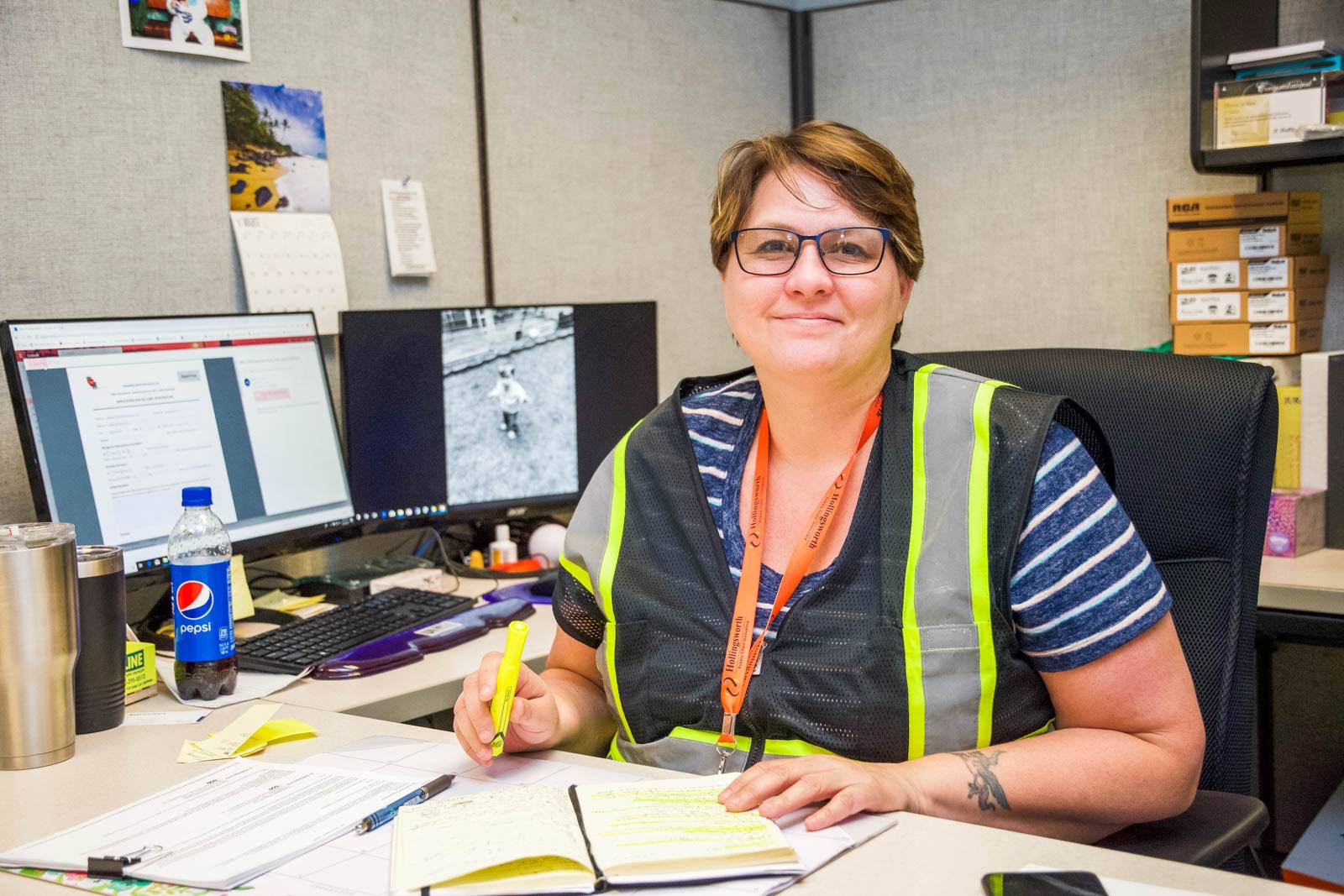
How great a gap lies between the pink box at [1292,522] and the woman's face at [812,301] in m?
1.12

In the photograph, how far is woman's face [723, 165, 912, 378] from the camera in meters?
1.25

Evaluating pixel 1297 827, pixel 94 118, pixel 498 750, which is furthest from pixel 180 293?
pixel 1297 827

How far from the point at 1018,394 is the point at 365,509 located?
44.1 inches

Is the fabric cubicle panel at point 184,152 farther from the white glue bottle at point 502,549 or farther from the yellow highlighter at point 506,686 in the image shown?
the yellow highlighter at point 506,686

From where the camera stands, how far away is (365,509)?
197cm

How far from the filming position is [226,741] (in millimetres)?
1220

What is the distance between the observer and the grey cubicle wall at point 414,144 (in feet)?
5.65

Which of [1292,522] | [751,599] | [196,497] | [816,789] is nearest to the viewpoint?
[816,789]

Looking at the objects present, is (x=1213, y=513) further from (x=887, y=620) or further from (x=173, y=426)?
(x=173, y=426)

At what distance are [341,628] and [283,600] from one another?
10.2 inches

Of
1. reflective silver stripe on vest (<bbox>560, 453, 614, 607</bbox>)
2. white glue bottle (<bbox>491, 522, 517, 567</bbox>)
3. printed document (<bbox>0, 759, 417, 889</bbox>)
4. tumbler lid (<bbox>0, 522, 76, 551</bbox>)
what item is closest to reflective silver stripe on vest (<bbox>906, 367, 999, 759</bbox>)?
reflective silver stripe on vest (<bbox>560, 453, 614, 607</bbox>)

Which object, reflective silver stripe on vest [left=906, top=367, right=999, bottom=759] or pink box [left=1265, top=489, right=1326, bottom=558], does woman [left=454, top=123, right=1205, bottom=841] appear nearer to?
reflective silver stripe on vest [left=906, top=367, right=999, bottom=759]

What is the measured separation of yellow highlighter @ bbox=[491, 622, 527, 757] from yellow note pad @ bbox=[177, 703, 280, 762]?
27 cm

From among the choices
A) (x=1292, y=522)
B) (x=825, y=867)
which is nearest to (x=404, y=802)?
(x=825, y=867)
